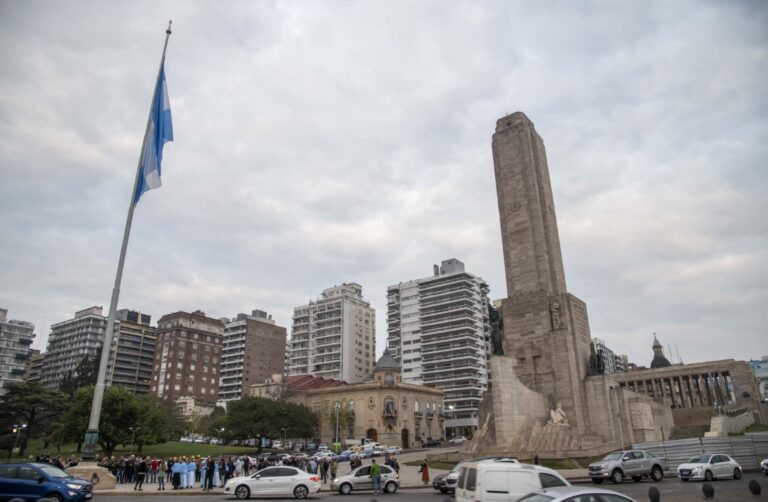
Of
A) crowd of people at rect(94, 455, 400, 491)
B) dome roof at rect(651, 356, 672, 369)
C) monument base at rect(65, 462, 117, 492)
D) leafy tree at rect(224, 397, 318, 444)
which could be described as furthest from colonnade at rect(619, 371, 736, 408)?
monument base at rect(65, 462, 117, 492)

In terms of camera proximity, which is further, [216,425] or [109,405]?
[216,425]

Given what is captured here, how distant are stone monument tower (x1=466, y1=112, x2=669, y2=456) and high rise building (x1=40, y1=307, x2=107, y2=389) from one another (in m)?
114

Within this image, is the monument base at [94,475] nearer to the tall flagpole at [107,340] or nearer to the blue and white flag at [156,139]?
the tall flagpole at [107,340]

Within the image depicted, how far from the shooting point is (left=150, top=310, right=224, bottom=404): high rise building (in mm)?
116062

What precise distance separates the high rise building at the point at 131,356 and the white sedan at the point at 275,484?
4558 inches

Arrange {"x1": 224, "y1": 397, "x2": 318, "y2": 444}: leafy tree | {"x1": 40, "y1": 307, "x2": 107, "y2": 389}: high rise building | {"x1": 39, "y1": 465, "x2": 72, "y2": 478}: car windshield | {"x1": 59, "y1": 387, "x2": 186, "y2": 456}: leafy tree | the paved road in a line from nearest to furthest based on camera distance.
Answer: {"x1": 39, "y1": 465, "x2": 72, "y2": 478}: car windshield < the paved road < {"x1": 59, "y1": 387, "x2": 186, "y2": 456}: leafy tree < {"x1": 224, "y1": 397, "x2": 318, "y2": 444}: leafy tree < {"x1": 40, "y1": 307, "x2": 107, "y2": 389}: high rise building

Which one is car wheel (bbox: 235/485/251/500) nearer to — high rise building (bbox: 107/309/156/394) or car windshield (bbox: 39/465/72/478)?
car windshield (bbox: 39/465/72/478)

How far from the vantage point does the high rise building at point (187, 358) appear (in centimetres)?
11606

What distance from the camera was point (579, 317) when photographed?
43.2 metres

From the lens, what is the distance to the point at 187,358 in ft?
392

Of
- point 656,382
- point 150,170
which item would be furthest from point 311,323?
point 150,170

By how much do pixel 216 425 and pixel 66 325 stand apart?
84414mm

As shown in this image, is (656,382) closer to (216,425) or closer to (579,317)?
(579,317)

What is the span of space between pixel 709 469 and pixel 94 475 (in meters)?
27.4
